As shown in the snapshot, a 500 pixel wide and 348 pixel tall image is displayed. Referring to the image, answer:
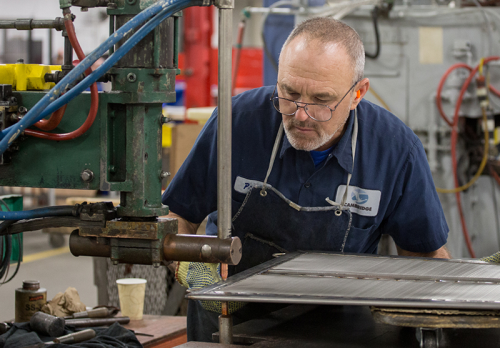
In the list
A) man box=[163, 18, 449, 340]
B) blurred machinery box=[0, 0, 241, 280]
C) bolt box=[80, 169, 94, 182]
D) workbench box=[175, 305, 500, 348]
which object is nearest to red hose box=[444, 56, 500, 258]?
man box=[163, 18, 449, 340]

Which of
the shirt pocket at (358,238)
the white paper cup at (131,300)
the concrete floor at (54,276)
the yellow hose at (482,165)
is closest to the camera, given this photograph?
the shirt pocket at (358,238)

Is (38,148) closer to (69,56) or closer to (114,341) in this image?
(69,56)

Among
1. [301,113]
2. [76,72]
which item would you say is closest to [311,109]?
[301,113]

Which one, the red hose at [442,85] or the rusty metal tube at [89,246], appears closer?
the rusty metal tube at [89,246]

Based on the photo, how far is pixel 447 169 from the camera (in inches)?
138

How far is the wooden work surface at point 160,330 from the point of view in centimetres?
154

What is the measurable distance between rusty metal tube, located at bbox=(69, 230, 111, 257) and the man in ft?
1.80

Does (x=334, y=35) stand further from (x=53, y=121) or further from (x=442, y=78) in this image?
(x=442, y=78)

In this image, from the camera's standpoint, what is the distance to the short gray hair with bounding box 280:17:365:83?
1.51 metres

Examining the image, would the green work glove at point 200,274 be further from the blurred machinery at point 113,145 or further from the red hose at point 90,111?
the red hose at point 90,111

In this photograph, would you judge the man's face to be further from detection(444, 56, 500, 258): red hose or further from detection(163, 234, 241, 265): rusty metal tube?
detection(444, 56, 500, 258): red hose

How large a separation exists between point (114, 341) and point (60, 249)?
4521 mm

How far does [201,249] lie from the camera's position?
3.27 ft

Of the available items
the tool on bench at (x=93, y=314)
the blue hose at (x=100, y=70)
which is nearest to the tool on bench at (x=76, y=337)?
the tool on bench at (x=93, y=314)
